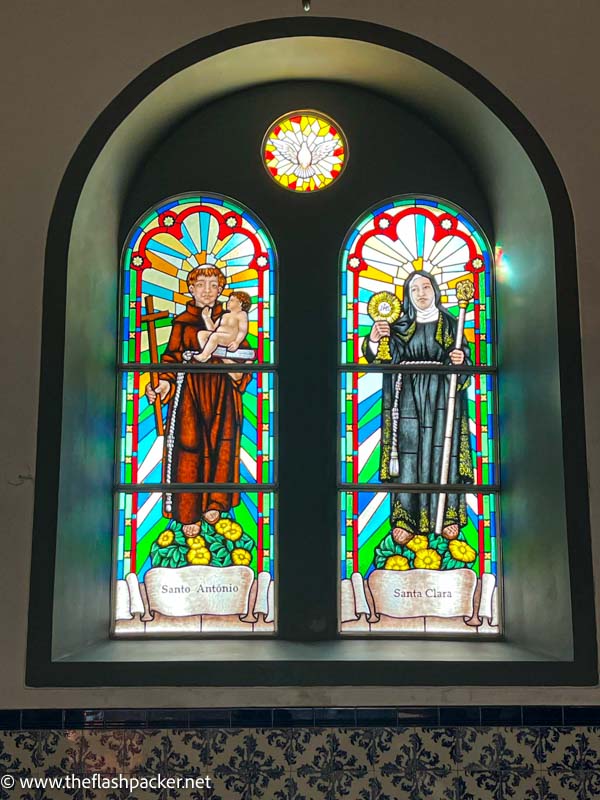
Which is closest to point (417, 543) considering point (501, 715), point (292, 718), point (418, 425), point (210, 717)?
point (418, 425)

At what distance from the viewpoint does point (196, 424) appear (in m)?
4.36

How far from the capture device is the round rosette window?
453cm

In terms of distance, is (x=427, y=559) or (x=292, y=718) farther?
(x=427, y=559)

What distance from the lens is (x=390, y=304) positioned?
14.7ft

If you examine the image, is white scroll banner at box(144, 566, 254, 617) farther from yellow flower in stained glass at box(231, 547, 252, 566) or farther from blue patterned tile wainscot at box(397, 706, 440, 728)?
blue patterned tile wainscot at box(397, 706, 440, 728)

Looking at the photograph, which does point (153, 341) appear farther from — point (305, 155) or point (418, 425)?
point (418, 425)

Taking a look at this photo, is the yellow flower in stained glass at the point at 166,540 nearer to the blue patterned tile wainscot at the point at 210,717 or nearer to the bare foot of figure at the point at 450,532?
the blue patterned tile wainscot at the point at 210,717

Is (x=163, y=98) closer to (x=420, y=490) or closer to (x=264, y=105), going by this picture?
(x=264, y=105)

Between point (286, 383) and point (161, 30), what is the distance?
1.51 meters

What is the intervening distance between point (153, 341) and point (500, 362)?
1.49 metres

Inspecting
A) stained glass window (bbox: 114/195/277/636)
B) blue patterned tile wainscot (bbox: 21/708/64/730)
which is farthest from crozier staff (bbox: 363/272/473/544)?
blue patterned tile wainscot (bbox: 21/708/64/730)

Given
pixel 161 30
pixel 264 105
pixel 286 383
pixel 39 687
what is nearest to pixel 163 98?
pixel 161 30

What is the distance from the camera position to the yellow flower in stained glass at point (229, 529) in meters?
4.27

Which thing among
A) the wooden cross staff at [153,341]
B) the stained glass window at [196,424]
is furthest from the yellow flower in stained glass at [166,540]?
the wooden cross staff at [153,341]
